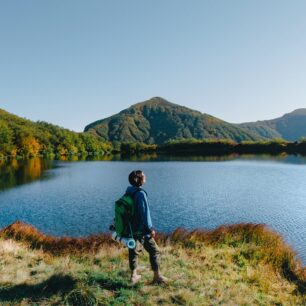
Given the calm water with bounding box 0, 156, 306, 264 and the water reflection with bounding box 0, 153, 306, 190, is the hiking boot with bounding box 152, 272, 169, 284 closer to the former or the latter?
the calm water with bounding box 0, 156, 306, 264

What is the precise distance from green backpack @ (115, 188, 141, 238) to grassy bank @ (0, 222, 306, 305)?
5.71 feet

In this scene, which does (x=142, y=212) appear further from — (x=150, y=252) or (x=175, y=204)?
(x=175, y=204)

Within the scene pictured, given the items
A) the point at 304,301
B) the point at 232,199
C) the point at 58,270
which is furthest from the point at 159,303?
the point at 232,199

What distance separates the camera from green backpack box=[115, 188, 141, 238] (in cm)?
948

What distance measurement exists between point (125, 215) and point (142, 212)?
1.85 feet

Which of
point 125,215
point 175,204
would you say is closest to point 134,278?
point 125,215

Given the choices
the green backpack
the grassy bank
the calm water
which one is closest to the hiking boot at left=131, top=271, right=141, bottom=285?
the grassy bank

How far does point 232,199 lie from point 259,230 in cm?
2252

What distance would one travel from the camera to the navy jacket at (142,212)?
30.7ft

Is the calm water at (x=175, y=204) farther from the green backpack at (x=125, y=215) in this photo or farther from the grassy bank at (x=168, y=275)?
the green backpack at (x=125, y=215)

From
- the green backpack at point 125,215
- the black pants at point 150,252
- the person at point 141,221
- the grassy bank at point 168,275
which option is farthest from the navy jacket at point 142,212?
the grassy bank at point 168,275

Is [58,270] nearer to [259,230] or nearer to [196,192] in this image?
[259,230]

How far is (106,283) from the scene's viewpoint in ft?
33.3

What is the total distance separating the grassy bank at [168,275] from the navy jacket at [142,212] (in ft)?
6.19
